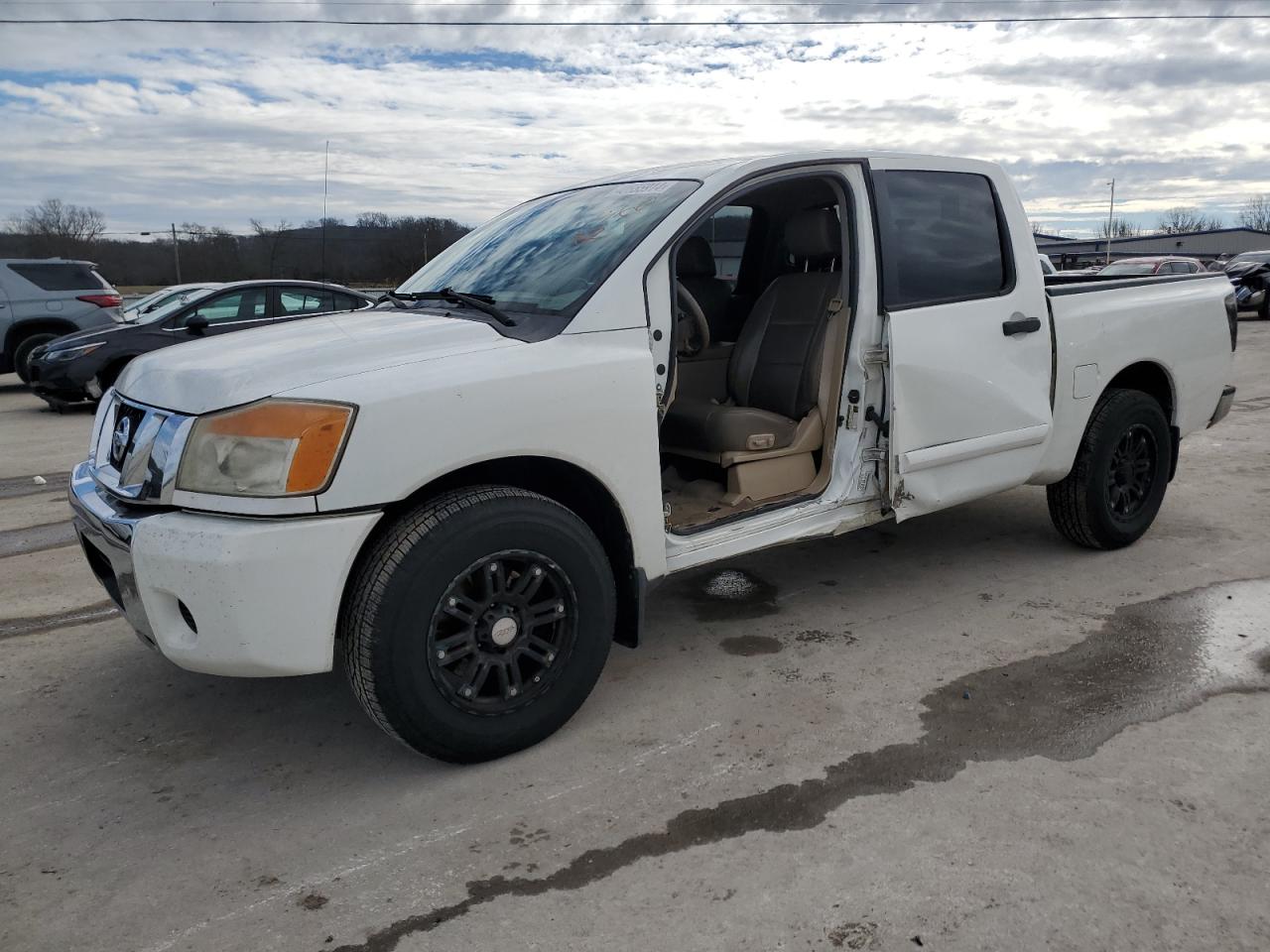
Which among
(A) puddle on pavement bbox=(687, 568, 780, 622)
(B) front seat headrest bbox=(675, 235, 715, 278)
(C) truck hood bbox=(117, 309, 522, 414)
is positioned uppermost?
(B) front seat headrest bbox=(675, 235, 715, 278)

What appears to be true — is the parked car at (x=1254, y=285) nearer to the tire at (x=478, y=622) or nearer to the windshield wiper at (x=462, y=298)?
the windshield wiper at (x=462, y=298)

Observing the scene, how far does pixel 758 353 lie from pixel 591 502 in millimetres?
1614

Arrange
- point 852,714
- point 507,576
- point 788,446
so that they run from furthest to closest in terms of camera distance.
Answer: point 788,446, point 852,714, point 507,576

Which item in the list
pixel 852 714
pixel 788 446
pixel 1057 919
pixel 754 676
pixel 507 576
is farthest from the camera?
pixel 788 446

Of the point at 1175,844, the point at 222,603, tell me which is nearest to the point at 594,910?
the point at 222,603

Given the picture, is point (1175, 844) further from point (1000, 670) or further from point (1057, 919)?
point (1000, 670)

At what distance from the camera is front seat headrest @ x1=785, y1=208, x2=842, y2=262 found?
417 centimetres

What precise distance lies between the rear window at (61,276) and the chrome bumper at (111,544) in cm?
1143

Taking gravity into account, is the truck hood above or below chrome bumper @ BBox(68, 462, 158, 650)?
above

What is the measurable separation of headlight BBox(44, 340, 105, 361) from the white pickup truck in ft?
25.9

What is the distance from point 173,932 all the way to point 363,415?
1.33 meters

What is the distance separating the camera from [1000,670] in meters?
3.67

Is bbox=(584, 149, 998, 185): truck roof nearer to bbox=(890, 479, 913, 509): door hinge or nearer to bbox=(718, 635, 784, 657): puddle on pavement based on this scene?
bbox=(890, 479, 913, 509): door hinge

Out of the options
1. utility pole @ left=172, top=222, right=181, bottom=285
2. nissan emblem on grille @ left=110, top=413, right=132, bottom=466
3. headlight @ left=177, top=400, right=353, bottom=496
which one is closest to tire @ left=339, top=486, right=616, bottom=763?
headlight @ left=177, top=400, right=353, bottom=496
